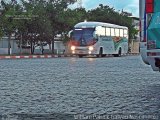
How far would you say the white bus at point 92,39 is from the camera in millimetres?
42281

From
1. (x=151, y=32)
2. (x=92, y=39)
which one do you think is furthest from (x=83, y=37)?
(x=151, y=32)

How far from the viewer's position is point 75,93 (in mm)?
7965

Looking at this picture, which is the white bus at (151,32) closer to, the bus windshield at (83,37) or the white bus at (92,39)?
the white bus at (92,39)

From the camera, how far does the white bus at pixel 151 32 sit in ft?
24.2

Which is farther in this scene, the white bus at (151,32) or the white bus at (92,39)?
the white bus at (92,39)

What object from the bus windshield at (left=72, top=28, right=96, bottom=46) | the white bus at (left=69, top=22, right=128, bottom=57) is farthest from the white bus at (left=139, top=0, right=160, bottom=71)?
the bus windshield at (left=72, top=28, right=96, bottom=46)

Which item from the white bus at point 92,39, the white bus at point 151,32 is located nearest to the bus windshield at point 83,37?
the white bus at point 92,39

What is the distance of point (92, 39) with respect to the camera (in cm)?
4247

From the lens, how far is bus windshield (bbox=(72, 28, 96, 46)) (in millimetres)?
42281

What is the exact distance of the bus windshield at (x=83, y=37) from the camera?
139 ft

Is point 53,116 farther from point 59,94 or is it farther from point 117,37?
point 117,37

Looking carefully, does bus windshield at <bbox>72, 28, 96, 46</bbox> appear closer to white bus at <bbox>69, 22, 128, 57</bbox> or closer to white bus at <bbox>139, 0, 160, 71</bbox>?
white bus at <bbox>69, 22, 128, 57</bbox>

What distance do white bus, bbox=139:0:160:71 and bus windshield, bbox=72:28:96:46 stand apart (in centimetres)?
3431

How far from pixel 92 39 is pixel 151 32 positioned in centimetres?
3502
